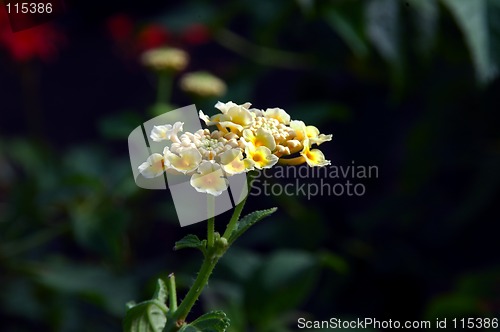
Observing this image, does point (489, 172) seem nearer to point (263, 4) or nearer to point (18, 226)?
point (263, 4)

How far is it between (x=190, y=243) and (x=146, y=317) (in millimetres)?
41

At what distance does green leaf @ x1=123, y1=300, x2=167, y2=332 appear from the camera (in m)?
0.31

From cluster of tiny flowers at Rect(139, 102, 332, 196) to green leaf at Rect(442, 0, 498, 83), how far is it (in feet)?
1.30

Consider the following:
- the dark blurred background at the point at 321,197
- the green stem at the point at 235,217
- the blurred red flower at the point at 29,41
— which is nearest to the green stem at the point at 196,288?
the green stem at the point at 235,217

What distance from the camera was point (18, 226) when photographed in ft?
2.86

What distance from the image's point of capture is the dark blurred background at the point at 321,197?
0.75 meters

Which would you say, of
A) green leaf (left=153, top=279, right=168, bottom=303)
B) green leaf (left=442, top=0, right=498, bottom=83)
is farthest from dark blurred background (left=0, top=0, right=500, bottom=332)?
green leaf (left=153, top=279, right=168, bottom=303)

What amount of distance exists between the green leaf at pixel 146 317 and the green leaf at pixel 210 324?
2 centimetres

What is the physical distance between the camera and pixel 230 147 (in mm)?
288

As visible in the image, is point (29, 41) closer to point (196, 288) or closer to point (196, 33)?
point (196, 33)

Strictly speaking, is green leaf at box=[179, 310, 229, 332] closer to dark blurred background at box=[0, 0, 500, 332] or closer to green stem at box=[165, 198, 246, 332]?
green stem at box=[165, 198, 246, 332]

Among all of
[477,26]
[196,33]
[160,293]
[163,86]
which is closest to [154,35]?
[196,33]

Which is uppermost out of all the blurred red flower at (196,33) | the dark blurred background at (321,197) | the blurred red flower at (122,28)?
the blurred red flower at (122,28)

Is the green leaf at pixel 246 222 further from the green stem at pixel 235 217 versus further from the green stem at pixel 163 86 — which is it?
the green stem at pixel 163 86
